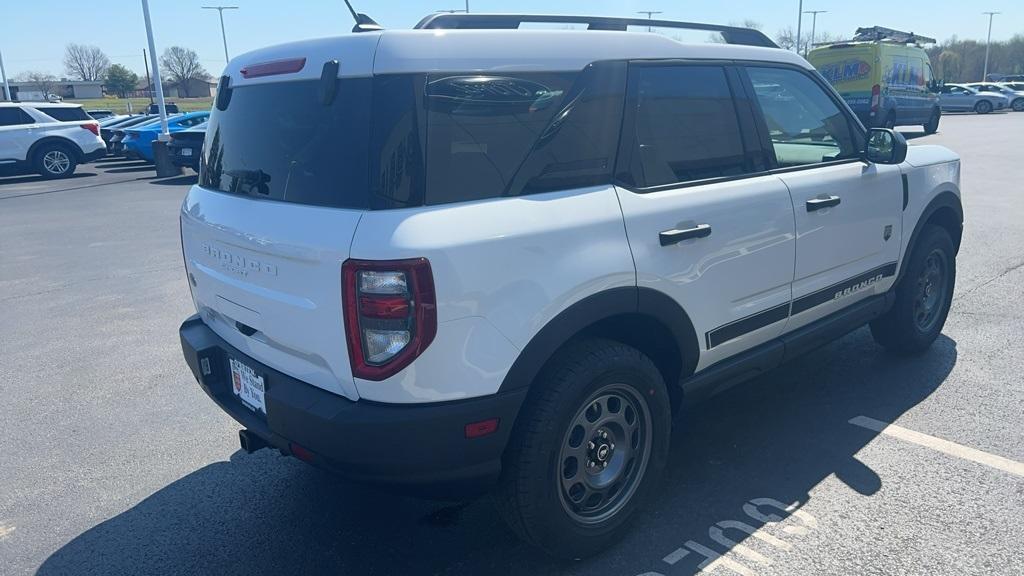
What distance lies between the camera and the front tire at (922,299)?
464 centimetres

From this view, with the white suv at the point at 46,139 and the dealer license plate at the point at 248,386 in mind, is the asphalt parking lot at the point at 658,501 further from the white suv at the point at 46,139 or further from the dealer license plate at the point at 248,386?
the white suv at the point at 46,139

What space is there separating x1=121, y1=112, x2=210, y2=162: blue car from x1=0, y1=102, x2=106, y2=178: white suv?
1525mm

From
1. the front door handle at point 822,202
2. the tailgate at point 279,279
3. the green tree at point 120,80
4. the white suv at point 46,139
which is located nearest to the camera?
the tailgate at point 279,279

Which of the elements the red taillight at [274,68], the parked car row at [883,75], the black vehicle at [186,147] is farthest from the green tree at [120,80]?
the red taillight at [274,68]

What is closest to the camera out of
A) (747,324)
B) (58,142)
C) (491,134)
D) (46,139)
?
(491,134)

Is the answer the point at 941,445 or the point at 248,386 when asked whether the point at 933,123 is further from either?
the point at 248,386

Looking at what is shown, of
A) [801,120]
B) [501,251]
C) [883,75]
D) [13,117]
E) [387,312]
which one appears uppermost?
[883,75]

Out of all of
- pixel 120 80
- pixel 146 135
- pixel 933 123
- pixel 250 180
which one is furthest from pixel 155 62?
pixel 120 80

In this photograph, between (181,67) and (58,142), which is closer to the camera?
(58,142)

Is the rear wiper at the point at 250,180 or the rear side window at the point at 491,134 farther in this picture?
the rear wiper at the point at 250,180

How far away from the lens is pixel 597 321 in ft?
9.09

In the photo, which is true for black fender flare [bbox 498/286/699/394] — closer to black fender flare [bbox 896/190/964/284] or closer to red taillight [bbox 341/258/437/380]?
red taillight [bbox 341/258/437/380]

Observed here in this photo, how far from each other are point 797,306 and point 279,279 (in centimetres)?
248

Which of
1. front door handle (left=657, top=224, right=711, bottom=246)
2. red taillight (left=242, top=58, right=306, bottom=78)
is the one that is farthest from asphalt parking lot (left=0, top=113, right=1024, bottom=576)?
red taillight (left=242, top=58, right=306, bottom=78)
